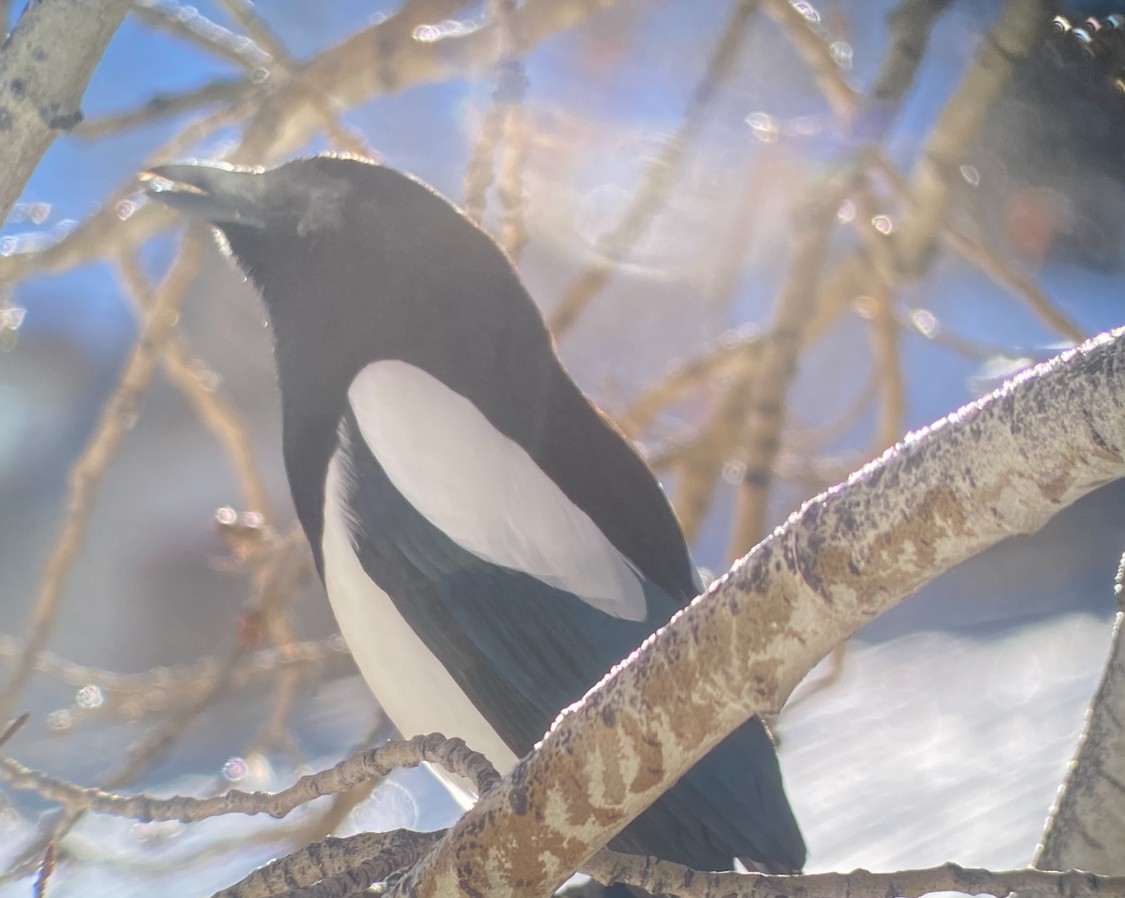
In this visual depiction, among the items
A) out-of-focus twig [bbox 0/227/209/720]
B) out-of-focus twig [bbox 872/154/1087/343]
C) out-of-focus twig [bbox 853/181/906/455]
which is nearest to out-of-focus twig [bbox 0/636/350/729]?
out-of-focus twig [bbox 0/227/209/720]

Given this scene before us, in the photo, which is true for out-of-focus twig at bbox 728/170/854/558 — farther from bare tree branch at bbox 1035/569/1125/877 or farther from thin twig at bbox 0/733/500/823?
thin twig at bbox 0/733/500/823

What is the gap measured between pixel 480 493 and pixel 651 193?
42 centimetres

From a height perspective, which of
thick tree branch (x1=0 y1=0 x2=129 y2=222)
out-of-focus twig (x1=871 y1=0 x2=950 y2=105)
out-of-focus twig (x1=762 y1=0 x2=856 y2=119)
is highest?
out-of-focus twig (x1=871 y1=0 x2=950 y2=105)

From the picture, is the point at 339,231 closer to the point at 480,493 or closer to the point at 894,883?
the point at 480,493

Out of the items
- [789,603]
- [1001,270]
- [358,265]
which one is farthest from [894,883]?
[1001,270]

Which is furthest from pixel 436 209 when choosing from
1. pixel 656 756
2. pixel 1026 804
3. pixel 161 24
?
pixel 1026 804

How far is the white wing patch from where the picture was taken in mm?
852

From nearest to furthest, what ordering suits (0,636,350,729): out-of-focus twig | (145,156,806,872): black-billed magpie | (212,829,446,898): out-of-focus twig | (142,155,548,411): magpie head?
(212,829,446,898): out-of-focus twig, (145,156,806,872): black-billed magpie, (142,155,548,411): magpie head, (0,636,350,729): out-of-focus twig

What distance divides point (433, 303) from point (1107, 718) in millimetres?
584

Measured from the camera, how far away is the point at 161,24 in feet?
3.81

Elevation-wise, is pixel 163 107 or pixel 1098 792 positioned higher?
pixel 1098 792

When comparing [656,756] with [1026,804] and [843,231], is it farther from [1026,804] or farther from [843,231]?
[843,231]

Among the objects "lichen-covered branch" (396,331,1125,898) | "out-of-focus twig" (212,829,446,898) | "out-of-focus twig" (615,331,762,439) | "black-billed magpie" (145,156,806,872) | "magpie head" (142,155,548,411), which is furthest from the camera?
"out-of-focus twig" (615,331,762,439)

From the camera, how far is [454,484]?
86cm
